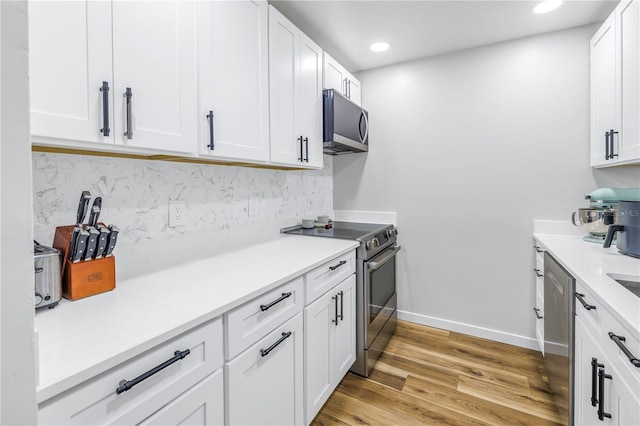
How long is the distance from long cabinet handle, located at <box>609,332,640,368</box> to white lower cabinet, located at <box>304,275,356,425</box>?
3.64 ft

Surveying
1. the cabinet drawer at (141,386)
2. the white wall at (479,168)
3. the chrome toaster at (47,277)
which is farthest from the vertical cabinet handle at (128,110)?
the white wall at (479,168)

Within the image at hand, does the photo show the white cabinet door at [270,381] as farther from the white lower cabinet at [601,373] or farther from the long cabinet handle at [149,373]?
the white lower cabinet at [601,373]

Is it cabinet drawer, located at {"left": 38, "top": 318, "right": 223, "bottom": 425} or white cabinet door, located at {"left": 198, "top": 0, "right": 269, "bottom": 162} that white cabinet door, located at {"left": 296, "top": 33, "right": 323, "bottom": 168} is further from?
cabinet drawer, located at {"left": 38, "top": 318, "right": 223, "bottom": 425}

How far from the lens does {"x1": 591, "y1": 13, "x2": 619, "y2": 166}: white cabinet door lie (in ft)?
5.84

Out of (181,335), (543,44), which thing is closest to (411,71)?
(543,44)

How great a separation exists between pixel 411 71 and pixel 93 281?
9.05ft

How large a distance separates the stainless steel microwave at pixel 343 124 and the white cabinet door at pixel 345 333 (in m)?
1.06

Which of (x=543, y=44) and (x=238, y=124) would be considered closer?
(x=238, y=124)

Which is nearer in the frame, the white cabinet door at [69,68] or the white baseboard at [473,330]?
the white cabinet door at [69,68]

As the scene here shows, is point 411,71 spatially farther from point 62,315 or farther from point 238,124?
point 62,315

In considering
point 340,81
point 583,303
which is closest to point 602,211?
point 583,303

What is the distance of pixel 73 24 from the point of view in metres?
0.89

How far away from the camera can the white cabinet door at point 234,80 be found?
1.33 metres

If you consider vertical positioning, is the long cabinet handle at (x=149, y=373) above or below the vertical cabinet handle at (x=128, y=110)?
below
